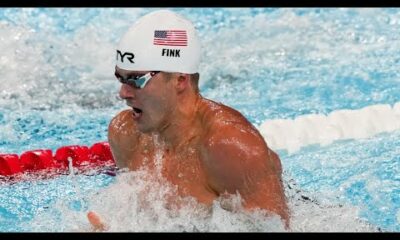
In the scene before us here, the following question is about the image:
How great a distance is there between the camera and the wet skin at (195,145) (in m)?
2.37

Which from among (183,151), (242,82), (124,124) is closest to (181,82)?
(183,151)

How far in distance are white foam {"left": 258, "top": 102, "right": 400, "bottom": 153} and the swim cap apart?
1693 mm

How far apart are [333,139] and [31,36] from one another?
100 inches

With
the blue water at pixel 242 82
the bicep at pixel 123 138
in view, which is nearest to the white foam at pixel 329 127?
the blue water at pixel 242 82

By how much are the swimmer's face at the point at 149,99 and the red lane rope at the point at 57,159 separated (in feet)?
4.74

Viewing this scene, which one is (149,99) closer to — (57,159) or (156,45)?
(156,45)

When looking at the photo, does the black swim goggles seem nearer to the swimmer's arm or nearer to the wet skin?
the wet skin

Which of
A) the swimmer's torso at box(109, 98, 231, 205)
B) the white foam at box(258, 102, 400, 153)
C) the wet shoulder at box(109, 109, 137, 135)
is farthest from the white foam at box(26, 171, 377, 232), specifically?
the white foam at box(258, 102, 400, 153)

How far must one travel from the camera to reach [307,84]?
195 inches

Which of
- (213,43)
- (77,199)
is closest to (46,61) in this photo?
(213,43)

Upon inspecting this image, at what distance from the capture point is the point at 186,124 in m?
2.60

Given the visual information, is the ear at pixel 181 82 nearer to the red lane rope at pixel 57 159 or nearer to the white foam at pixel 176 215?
the white foam at pixel 176 215

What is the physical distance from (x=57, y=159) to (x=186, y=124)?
57.8 inches

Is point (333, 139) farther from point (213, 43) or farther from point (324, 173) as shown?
point (213, 43)
